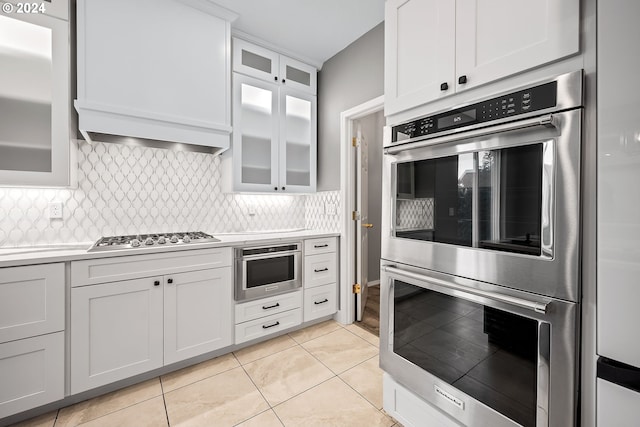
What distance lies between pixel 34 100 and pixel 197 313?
1696 mm

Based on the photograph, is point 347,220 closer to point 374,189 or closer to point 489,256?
point 374,189

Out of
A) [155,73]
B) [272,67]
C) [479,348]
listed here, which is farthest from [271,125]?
[479,348]

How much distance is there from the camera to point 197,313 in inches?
81.9

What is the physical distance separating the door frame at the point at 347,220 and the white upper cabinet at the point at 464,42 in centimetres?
127

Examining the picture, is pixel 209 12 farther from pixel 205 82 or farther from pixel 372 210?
pixel 372 210

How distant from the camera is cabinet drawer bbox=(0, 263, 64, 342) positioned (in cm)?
149

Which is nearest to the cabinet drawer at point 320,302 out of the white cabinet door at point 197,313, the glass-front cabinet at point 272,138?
the white cabinet door at point 197,313

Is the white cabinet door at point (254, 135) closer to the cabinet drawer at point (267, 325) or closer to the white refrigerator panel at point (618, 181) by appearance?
the cabinet drawer at point (267, 325)

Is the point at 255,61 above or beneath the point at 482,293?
above

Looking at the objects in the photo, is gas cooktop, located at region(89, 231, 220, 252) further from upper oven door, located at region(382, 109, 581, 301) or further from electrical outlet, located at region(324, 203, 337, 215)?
upper oven door, located at region(382, 109, 581, 301)

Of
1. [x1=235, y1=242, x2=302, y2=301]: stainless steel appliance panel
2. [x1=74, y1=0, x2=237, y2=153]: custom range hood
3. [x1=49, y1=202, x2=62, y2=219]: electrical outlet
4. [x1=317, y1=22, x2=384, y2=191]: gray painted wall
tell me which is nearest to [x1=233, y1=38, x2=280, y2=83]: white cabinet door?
[x1=74, y1=0, x2=237, y2=153]: custom range hood

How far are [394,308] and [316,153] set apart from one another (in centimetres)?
207

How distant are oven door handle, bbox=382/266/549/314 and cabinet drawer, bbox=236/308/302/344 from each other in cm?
142

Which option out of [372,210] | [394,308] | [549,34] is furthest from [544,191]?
[372,210]
